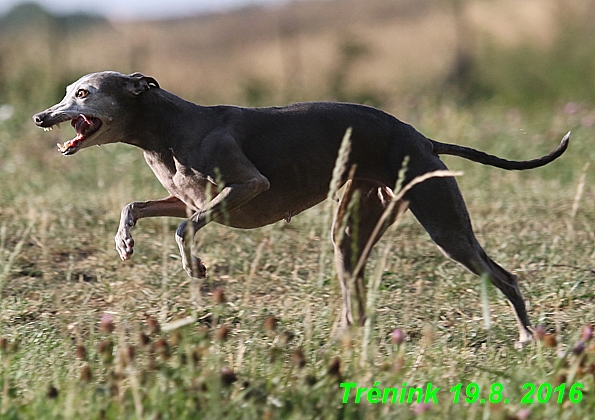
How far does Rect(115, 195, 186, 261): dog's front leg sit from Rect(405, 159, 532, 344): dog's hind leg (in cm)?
118

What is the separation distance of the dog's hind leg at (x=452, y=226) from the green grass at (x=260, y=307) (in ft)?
0.71

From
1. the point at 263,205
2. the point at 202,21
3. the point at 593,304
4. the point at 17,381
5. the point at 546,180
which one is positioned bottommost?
the point at 17,381

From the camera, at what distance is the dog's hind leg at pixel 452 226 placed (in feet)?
15.4

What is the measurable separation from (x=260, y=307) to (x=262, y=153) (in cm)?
94

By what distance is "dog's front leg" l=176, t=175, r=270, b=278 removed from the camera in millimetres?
4320

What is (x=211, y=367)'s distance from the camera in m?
Result: 3.66

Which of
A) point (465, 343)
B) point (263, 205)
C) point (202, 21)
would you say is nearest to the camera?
point (465, 343)

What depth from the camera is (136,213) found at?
469 cm

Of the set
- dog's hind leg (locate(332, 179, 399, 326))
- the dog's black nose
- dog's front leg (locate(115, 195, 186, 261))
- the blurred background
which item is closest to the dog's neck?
dog's front leg (locate(115, 195, 186, 261))

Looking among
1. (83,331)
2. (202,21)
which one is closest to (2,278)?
(83,331)

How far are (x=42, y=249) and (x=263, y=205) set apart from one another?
1.94m

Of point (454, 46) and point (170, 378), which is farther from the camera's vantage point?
point (454, 46)

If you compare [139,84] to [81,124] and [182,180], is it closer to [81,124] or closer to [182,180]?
[81,124]

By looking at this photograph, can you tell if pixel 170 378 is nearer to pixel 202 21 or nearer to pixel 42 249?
pixel 42 249
